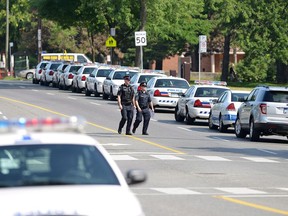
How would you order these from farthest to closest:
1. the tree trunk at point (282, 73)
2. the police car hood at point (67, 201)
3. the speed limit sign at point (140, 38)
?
1. the tree trunk at point (282, 73)
2. the speed limit sign at point (140, 38)
3. the police car hood at point (67, 201)

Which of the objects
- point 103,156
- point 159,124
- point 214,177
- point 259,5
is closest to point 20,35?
point 259,5

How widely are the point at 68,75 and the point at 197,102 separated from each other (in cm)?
2563

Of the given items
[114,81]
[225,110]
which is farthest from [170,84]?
[225,110]

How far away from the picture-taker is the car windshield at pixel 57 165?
848 centimetres

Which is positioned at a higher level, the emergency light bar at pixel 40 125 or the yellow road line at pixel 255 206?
the emergency light bar at pixel 40 125

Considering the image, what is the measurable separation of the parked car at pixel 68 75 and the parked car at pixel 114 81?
9.06 meters

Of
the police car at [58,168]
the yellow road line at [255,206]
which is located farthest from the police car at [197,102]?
the police car at [58,168]

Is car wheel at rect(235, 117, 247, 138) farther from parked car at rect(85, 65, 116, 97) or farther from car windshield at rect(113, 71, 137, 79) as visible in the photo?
parked car at rect(85, 65, 116, 97)

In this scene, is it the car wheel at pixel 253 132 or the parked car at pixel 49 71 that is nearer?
the car wheel at pixel 253 132

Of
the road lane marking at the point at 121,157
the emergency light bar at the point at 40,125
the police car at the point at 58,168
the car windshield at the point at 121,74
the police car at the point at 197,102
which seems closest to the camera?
the police car at the point at 58,168

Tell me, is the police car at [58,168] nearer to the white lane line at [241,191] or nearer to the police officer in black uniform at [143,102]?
the white lane line at [241,191]

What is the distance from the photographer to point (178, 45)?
281ft

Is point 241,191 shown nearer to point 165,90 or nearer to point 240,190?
point 240,190

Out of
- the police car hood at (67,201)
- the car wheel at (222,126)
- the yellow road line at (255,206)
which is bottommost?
the car wheel at (222,126)
